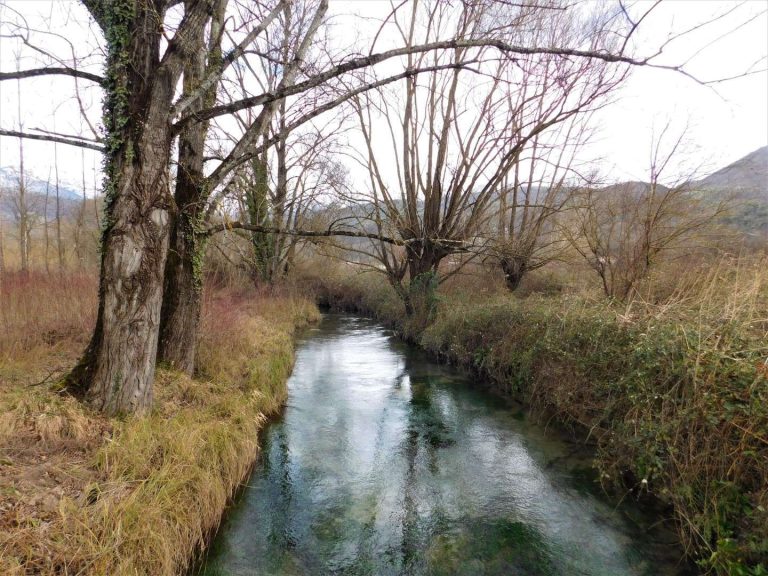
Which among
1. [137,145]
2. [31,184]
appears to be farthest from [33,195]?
[137,145]

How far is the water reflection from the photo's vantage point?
12.7ft

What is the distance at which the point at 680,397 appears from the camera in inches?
172

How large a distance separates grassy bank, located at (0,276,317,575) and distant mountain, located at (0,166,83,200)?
44.4ft

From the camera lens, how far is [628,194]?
8.87 metres

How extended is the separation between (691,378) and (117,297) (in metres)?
5.69

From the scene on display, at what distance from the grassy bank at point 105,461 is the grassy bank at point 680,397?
13.8 ft

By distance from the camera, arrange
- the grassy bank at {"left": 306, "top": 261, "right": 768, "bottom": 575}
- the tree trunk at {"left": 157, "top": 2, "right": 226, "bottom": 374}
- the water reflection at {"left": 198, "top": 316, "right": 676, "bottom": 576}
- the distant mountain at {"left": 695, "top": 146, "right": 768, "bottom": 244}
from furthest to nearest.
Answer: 1. the distant mountain at {"left": 695, "top": 146, "right": 768, "bottom": 244}
2. the tree trunk at {"left": 157, "top": 2, "right": 226, "bottom": 374}
3. the water reflection at {"left": 198, "top": 316, "right": 676, "bottom": 576}
4. the grassy bank at {"left": 306, "top": 261, "right": 768, "bottom": 575}

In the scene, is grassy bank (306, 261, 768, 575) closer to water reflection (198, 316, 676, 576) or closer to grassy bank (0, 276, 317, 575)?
water reflection (198, 316, 676, 576)

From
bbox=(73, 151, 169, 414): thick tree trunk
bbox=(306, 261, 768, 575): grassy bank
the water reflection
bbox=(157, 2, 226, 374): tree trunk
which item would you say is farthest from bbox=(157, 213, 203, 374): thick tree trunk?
bbox=(306, 261, 768, 575): grassy bank

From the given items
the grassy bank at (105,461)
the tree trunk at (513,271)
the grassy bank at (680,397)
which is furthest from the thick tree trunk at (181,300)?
the tree trunk at (513,271)

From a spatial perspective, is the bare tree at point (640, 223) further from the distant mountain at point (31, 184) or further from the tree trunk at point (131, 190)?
the distant mountain at point (31, 184)

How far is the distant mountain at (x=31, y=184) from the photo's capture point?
16.8 metres

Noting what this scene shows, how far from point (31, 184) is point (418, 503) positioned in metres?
20.9

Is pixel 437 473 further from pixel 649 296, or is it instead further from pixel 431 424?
pixel 649 296
